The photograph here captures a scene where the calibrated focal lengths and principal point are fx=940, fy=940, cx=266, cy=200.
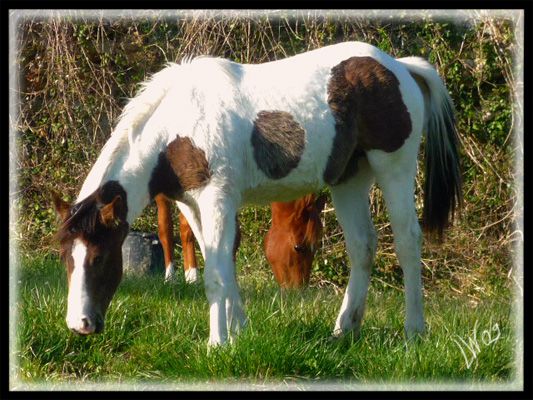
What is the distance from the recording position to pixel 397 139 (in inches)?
247

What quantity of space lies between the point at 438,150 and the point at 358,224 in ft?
2.61

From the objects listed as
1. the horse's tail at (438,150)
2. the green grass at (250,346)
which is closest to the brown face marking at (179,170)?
the green grass at (250,346)

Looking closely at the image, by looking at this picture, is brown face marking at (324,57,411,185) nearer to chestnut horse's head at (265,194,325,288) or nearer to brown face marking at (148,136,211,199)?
brown face marking at (148,136,211,199)

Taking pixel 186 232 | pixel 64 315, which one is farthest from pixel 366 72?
pixel 186 232

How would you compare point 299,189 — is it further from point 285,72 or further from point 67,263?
point 67,263

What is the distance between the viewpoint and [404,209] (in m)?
6.37

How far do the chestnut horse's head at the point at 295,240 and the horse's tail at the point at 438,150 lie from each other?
5.96ft

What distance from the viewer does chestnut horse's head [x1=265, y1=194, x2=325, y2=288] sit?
8.43 metres

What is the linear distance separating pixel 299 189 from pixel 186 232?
3.15 meters

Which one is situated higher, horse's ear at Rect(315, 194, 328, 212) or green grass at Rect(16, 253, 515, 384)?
horse's ear at Rect(315, 194, 328, 212)

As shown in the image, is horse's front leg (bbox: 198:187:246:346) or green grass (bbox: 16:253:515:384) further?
horse's front leg (bbox: 198:187:246:346)

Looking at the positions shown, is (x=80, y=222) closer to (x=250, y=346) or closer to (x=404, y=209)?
(x=250, y=346)

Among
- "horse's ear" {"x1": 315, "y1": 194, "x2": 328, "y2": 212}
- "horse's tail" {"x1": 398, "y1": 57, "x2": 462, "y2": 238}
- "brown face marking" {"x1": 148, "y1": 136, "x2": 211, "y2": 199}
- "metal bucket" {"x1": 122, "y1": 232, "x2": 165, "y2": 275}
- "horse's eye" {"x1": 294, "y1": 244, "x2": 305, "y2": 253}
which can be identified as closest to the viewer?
"brown face marking" {"x1": 148, "y1": 136, "x2": 211, "y2": 199}

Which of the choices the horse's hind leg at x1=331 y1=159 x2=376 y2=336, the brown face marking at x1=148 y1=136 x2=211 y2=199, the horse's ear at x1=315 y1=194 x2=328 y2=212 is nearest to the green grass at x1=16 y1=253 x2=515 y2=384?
the horse's hind leg at x1=331 y1=159 x2=376 y2=336
